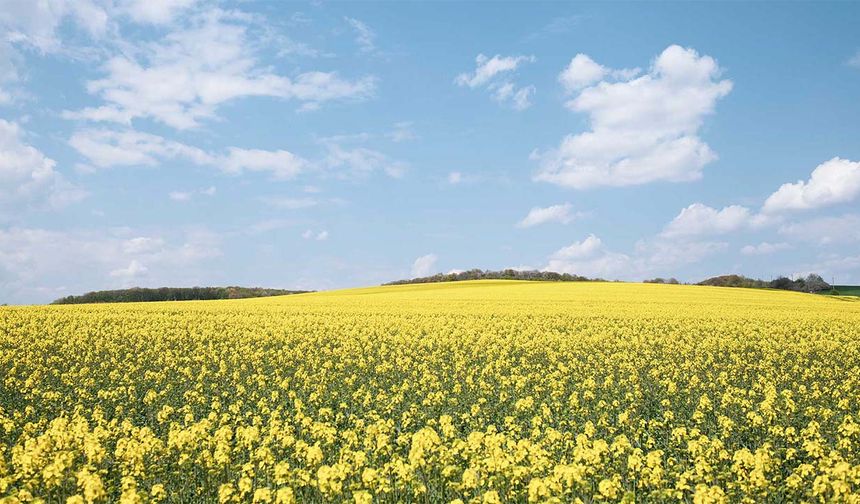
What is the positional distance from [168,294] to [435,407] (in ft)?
245

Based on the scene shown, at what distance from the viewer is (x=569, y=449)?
36.2 ft

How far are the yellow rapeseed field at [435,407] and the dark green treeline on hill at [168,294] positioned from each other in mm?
44181

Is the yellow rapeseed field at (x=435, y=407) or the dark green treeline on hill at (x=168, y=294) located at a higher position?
the dark green treeline on hill at (x=168, y=294)

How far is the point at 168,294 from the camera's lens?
79688mm

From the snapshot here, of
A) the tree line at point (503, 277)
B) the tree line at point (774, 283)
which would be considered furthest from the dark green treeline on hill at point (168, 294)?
the tree line at point (774, 283)

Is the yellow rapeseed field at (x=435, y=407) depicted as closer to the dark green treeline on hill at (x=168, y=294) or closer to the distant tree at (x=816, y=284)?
the dark green treeline on hill at (x=168, y=294)

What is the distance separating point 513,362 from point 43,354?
58.2ft

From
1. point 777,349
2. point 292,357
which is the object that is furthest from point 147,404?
point 777,349

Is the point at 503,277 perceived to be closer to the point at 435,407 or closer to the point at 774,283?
the point at 774,283

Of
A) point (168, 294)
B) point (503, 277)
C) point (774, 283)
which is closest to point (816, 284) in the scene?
point (774, 283)

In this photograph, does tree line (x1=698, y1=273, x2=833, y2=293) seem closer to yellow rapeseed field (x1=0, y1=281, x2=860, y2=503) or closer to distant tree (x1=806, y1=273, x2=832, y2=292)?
distant tree (x1=806, y1=273, x2=832, y2=292)

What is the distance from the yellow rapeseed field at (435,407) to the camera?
8.48 metres

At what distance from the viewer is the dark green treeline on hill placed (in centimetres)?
7449

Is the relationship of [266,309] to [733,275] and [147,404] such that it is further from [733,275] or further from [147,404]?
[733,275]
